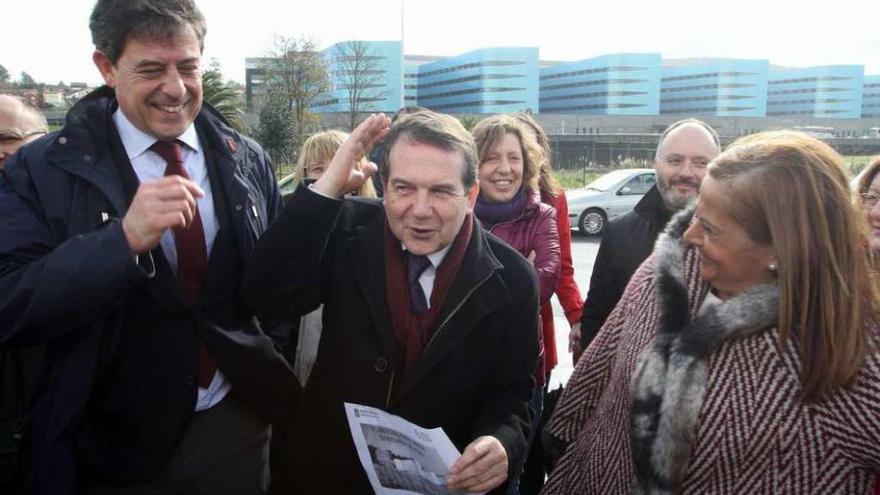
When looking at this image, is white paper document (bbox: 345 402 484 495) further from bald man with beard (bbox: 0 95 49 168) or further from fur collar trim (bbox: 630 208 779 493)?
bald man with beard (bbox: 0 95 49 168)

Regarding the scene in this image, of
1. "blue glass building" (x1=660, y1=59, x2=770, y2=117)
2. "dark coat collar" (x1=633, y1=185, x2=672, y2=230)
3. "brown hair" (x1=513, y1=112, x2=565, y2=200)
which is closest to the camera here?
"dark coat collar" (x1=633, y1=185, x2=672, y2=230)

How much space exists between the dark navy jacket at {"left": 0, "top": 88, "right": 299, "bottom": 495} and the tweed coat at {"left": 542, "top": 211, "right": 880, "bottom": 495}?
3.70 feet

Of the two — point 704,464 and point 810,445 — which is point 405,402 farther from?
point 810,445

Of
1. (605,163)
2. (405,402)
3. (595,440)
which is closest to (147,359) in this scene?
(405,402)

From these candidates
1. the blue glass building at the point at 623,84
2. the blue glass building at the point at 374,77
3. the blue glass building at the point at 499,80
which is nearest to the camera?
the blue glass building at the point at 374,77

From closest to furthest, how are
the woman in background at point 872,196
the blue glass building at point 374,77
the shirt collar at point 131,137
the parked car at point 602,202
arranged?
the shirt collar at point 131,137, the woman in background at point 872,196, the parked car at point 602,202, the blue glass building at point 374,77

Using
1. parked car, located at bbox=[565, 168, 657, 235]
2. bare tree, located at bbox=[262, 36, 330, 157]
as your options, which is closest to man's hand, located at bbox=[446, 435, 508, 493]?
parked car, located at bbox=[565, 168, 657, 235]

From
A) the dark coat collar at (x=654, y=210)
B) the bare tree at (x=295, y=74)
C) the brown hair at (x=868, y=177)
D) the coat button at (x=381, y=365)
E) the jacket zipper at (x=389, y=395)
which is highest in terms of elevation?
the bare tree at (x=295, y=74)

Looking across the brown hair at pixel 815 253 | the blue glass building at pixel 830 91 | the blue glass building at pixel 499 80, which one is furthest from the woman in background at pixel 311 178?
the blue glass building at pixel 830 91

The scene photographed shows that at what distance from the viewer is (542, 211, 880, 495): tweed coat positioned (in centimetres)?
161

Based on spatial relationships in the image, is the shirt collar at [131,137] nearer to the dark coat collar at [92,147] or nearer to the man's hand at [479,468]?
the dark coat collar at [92,147]

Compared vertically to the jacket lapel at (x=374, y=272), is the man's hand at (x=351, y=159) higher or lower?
higher

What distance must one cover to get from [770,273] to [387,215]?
3.54 ft

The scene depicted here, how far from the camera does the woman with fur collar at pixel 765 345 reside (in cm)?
Answer: 160
